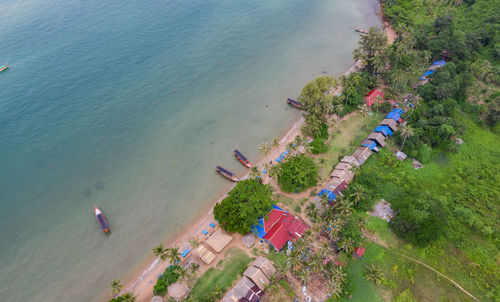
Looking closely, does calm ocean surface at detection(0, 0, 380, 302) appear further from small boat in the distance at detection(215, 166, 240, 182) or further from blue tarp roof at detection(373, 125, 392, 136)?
blue tarp roof at detection(373, 125, 392, 136)

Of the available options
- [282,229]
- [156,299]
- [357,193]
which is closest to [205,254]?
[156,299]

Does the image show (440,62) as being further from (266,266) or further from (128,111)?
(128,111)

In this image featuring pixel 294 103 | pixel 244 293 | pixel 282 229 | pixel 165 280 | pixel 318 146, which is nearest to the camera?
pixel 244 293

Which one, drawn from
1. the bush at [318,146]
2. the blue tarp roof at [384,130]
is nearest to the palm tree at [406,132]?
the blue tarp roof at [384,130]

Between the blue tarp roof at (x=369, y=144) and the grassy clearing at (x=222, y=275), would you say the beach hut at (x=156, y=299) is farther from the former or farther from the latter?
the blue tarp roof at (x=369, y=144)

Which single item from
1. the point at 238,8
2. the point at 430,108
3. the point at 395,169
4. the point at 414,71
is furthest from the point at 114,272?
the point at 238,8

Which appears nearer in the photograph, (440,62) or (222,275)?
(222,275)
